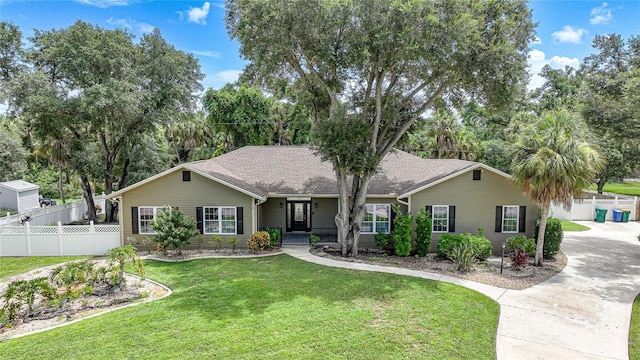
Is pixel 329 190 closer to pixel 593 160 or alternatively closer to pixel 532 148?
pixel 532 148

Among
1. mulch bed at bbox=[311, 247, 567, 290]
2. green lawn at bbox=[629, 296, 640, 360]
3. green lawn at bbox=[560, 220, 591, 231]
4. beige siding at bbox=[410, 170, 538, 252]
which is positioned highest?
beige siding at bbox=[410, 170, 538, 252]

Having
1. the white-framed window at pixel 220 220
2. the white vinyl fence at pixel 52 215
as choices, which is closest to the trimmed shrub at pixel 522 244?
the white-framed window at pixel 220 220

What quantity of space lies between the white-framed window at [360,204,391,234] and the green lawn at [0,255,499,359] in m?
4.72

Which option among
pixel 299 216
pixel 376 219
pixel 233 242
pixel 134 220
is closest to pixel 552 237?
pixel 376 219

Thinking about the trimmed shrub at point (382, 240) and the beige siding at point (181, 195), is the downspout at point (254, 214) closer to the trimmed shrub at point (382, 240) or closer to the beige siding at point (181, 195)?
the beige siding at point (181, 195)

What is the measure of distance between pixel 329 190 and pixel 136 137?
1391cm

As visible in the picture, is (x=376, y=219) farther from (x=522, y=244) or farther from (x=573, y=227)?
(x=573, y=227)

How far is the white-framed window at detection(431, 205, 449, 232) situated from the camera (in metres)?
15.3

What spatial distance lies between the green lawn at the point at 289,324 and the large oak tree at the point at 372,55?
508cm

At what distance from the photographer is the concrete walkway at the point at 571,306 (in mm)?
7457

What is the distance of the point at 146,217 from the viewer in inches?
607

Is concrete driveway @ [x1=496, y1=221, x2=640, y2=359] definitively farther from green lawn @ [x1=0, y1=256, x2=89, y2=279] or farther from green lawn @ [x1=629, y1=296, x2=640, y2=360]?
green lawn @ [x1=0, y1=256, x2=89, y2=279]

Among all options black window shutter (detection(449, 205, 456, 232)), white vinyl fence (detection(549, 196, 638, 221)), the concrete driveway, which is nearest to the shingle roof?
black window shutter (detection(449, 205, 456, 232))

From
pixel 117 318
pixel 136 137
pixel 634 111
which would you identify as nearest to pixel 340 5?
pixel 117 318
